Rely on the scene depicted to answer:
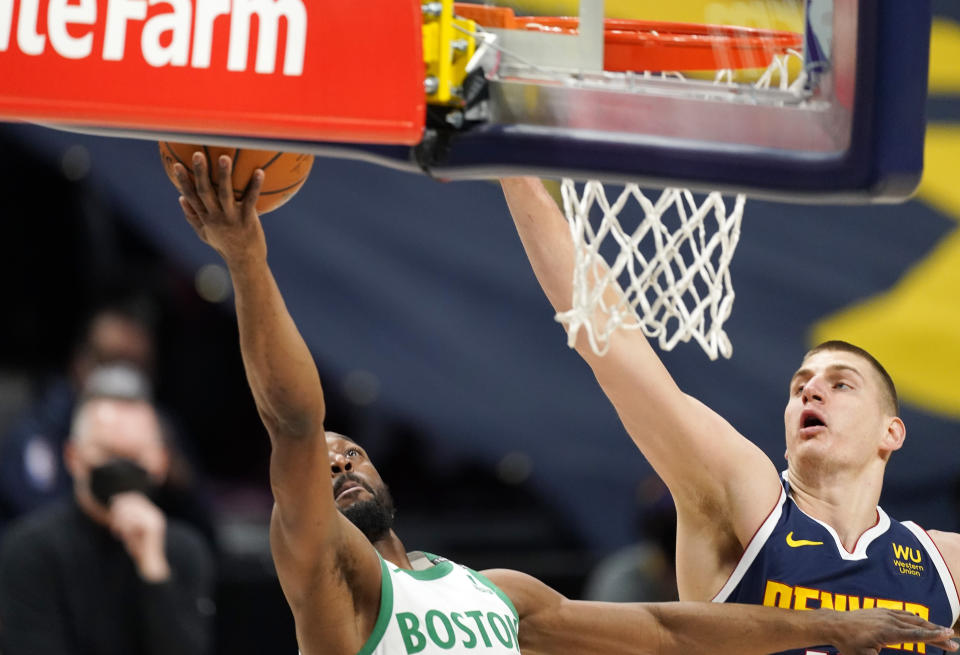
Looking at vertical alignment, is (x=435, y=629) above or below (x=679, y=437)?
below

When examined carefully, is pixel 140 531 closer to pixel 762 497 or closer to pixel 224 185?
pixel 762 497

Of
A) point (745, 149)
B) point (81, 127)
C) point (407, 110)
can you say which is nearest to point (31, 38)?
point (81, 127)

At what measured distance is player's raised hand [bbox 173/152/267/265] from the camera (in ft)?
8.05

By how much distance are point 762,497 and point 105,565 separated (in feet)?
7.92

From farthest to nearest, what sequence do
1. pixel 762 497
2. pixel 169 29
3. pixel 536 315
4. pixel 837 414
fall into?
1. pixel 536 315
2. pixel 837 414
3. pixel 762 497
4. pixel 169 29

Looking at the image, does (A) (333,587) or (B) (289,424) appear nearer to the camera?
(B) (289,424)

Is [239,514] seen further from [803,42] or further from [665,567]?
[803,42]

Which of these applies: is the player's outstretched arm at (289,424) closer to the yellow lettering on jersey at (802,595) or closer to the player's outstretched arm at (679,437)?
the player's outstretched arm at (679,437)

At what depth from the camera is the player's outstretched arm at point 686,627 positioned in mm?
3228

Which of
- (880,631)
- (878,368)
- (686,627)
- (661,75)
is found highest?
(661,75)

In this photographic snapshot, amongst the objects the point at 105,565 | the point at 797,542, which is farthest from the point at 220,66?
the point at 105,565

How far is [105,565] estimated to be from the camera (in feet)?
15.6

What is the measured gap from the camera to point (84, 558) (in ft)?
15.5

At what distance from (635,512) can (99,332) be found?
3.18 m
